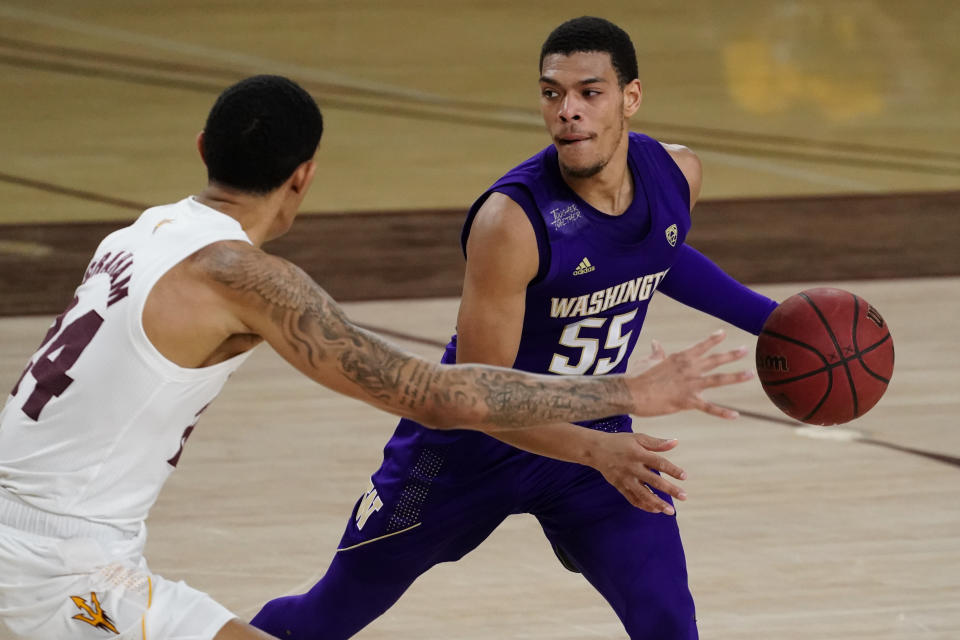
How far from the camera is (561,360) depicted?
3.58 m

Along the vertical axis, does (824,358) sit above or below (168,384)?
below

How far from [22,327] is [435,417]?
4815 mm

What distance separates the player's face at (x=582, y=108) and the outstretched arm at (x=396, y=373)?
87cm

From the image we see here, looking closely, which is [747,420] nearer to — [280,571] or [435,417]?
[280,571]

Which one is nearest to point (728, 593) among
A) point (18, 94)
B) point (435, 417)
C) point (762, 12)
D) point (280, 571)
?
point (280, 571)

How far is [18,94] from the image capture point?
1124 cm

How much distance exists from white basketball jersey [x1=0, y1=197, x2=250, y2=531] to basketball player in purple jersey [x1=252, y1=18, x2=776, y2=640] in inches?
35.6

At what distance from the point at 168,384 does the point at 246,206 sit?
0.38 meters

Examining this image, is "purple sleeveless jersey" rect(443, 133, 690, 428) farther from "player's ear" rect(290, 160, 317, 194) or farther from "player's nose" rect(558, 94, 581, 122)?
"player's ear" rect(290, 160, 317, 194)

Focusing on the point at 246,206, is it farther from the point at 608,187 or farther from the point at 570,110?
the point at 608,187

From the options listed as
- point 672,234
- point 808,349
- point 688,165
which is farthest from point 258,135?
point 808,349

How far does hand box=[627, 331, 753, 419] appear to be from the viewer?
277 centimetres

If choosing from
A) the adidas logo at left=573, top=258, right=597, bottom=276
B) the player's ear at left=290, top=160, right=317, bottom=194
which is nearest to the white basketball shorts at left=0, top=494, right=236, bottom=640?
the player's ear at left=290, top=160, right=317, bottom=194

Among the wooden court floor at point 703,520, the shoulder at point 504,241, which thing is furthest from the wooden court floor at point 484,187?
the shoulder at point 504,241
